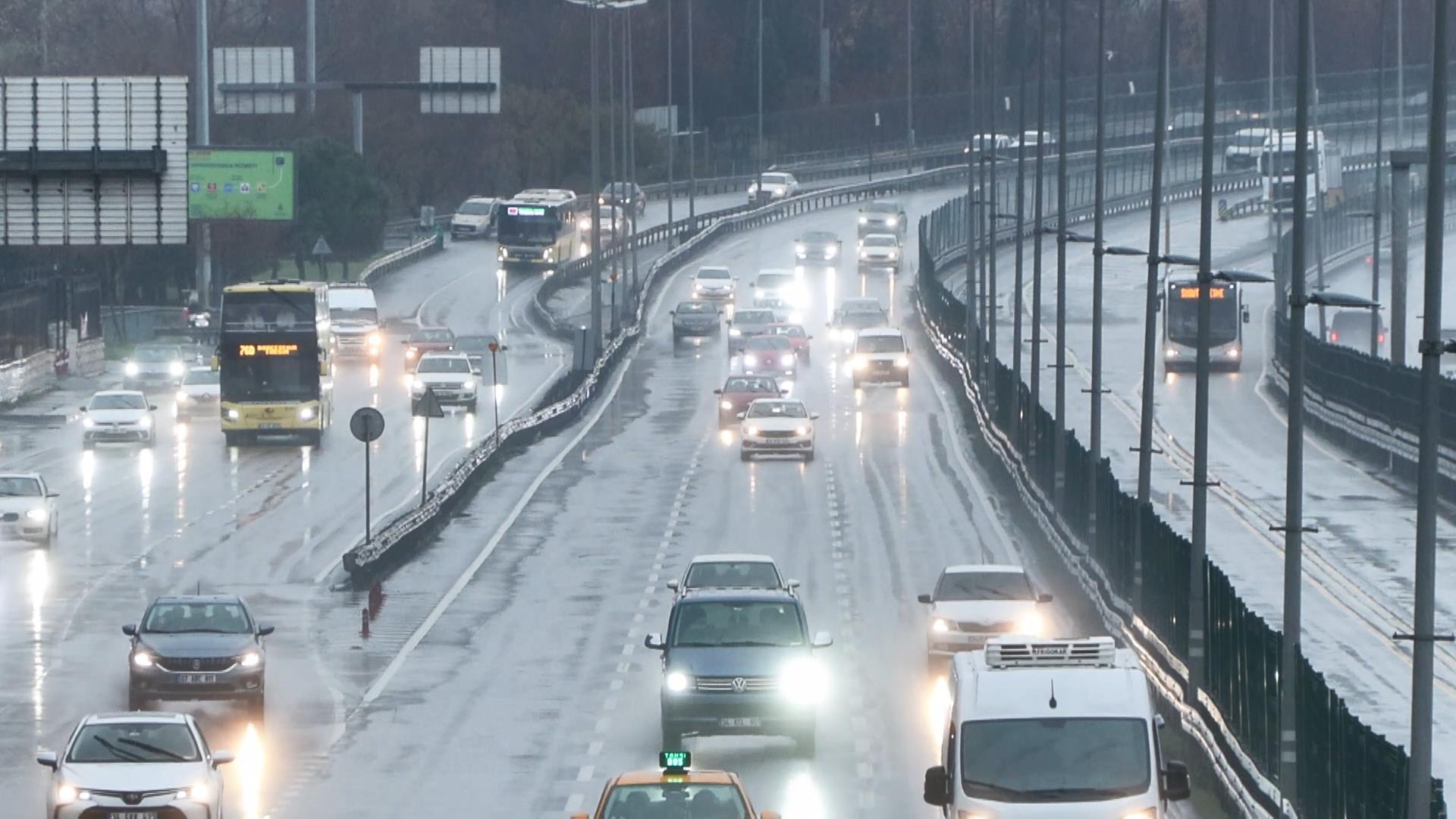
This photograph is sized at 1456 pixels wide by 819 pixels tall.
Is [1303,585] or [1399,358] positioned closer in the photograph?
[1303,585]

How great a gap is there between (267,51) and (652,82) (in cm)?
8645

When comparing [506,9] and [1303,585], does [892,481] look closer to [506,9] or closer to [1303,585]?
[1303,585]

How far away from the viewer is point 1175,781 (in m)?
19.2

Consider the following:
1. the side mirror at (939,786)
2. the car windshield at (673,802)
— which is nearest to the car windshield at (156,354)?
the side mirror at (939,786)

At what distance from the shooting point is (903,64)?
188 m

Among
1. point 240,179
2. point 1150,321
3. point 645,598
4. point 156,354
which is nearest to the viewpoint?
point 1150,321

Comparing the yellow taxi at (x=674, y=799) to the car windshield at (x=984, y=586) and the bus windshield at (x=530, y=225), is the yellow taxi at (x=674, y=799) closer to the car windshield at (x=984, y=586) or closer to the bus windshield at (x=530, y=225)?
the car windshield at (x=984, y=586)

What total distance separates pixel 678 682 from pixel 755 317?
57.2 meters

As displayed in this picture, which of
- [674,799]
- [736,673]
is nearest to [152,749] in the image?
[674,799]

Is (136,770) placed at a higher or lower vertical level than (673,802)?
lower

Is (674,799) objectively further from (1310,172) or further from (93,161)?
(1310,172)

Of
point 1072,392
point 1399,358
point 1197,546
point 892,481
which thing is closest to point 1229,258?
point 1072,392

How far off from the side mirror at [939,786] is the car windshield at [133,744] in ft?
20.9

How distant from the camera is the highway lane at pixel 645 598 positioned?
87.2 ft
